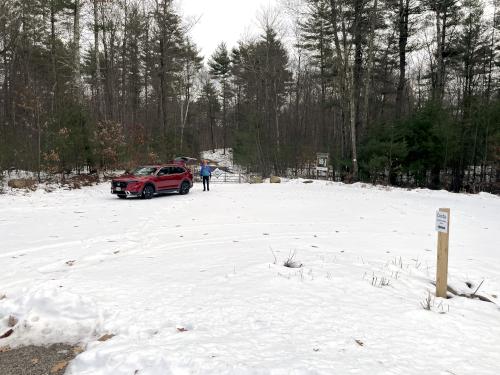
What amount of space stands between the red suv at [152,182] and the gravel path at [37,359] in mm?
13552

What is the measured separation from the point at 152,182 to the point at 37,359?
47.4 ft

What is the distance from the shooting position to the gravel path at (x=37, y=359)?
339 cm

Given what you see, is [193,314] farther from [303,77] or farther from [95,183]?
[303,77]

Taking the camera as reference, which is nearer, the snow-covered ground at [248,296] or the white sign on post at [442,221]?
the snow-covered ground at [248,296]

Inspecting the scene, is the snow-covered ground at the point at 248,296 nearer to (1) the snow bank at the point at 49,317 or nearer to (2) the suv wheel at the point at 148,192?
(1) the snow bank at the point at 49,317

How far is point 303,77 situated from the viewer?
39.8 m

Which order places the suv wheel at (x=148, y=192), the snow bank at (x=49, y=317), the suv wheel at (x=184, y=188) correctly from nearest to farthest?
the snow bank at (x=49, y=317) → the suv wheel at (x=148, y=192) → the suv wheel at (x=184, y=188)

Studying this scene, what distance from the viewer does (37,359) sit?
356cm

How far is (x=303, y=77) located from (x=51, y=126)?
2733 centimetres

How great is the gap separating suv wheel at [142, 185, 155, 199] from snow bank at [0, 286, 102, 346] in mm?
12779

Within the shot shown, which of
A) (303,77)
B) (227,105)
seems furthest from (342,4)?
(227,105)

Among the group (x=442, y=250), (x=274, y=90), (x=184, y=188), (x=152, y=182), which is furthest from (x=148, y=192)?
(x=274, y=90)

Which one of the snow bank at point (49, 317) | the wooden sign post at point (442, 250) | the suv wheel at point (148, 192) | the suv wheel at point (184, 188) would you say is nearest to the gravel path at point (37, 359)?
the snow bank at point (49, 317)

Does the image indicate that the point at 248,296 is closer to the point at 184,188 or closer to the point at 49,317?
the point at 49,317
